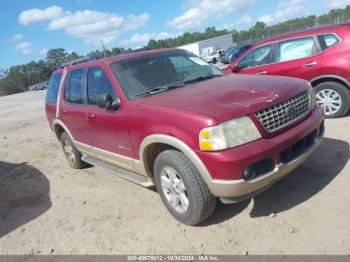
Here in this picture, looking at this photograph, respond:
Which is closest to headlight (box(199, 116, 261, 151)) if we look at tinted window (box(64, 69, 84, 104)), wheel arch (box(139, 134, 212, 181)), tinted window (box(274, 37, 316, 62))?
wheel arch (box(139, 134, 212, 181))

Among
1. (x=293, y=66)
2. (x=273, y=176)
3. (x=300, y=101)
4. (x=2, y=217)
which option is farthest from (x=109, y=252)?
(x=293, y=66)

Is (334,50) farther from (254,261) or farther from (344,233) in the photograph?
(254,261)

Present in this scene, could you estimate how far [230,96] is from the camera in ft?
10.4

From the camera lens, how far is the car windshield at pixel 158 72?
12.6 feet

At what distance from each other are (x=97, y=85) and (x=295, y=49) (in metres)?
4.19

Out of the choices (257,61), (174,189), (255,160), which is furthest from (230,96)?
(257,61)

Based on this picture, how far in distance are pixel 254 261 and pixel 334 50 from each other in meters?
4.59

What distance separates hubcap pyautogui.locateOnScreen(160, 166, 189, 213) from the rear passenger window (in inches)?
171

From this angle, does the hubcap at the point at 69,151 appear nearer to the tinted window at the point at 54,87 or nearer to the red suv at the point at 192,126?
the tinted window at the point at 54,87

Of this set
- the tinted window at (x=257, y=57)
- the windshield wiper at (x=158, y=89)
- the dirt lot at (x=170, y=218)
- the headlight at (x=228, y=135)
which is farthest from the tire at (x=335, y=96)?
the headlight at (x=228, y=135)

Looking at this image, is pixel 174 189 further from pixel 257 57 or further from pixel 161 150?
pixel 257 57

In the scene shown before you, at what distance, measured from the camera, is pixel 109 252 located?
3246 millimetres

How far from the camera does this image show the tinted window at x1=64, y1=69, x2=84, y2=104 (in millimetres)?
4805

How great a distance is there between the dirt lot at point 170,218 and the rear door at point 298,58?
4.27 ft
